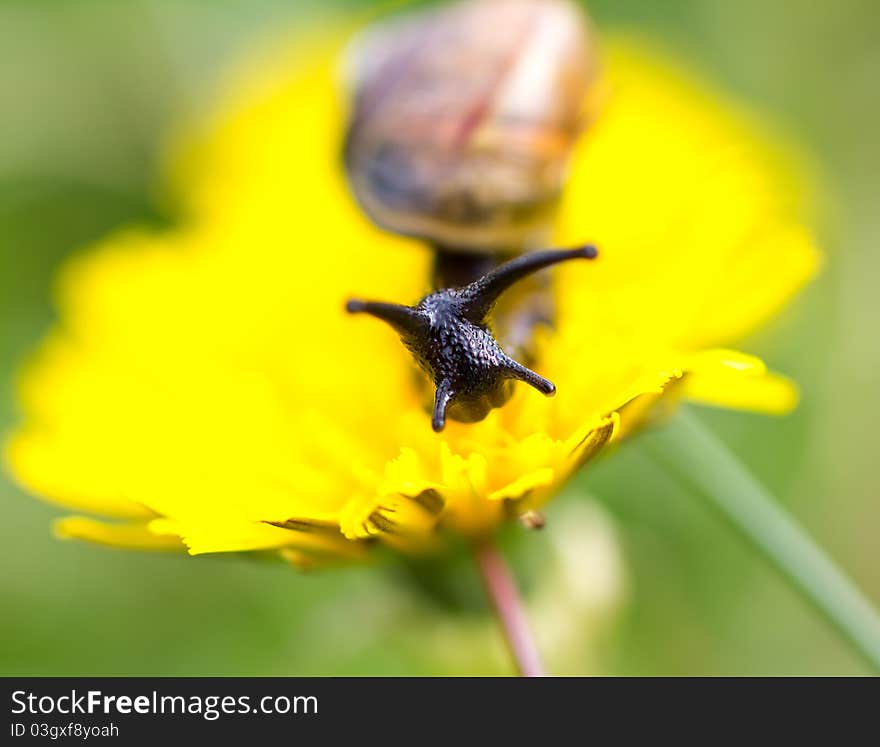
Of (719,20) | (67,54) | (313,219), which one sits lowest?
(313,219)

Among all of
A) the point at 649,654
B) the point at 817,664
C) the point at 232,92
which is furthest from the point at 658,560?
the point at 232,92

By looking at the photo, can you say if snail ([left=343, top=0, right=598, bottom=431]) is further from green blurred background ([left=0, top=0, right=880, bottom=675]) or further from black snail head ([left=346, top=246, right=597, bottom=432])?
green blurred background ([left=0, top=0, right=880, bottom=675])

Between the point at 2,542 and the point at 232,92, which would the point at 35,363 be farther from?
the point at 232,92

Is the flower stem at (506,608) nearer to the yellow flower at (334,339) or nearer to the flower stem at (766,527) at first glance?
the yellow flower at (334,339)

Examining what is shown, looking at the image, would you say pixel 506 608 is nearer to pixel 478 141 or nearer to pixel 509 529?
pixel 509 529

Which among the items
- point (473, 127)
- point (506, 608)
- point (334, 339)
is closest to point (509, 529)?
point (506, 608)

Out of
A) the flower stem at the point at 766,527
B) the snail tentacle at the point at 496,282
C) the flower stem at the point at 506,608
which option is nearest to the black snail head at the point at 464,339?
the snail tentacle at the point at 496,282

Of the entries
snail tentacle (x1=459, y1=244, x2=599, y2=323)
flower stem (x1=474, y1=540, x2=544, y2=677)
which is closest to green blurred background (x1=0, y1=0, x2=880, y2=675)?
flower stem (x1=474, y1=540, x2=544, y2=677)
